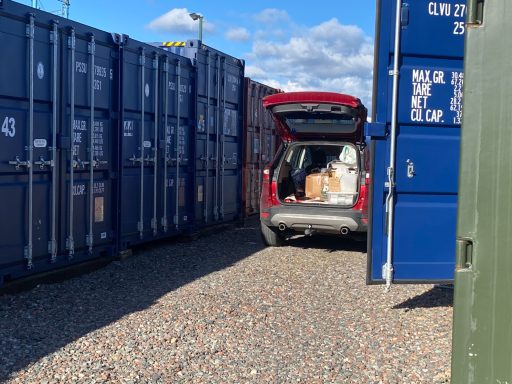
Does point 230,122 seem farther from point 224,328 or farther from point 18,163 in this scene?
point 224,328

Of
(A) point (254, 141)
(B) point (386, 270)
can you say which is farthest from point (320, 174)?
(B) point (386, 270)

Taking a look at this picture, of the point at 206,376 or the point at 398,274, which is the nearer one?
the point at 206,376

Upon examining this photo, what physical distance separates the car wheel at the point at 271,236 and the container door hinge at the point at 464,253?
7.89 m

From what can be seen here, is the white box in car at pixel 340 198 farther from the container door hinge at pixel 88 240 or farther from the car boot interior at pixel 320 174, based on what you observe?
the container door hinge at pixel 88 240

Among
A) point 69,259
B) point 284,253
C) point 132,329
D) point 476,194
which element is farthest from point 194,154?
point 476,194

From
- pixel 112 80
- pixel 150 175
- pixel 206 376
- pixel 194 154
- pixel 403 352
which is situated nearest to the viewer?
pixel 206 376

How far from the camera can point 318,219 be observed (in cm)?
912

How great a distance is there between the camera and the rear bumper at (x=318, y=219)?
29.3ft

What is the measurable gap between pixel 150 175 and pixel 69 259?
230 cm

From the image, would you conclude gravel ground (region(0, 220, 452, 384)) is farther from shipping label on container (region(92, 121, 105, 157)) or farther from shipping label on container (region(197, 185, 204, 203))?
shipping label on container (region(197, 185, 204, 203))

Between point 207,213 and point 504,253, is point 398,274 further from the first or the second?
point 207,213

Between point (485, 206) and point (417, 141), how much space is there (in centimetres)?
367

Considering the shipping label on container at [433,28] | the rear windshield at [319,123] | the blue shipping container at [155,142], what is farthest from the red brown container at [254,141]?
the shipping label on container at [433,28]

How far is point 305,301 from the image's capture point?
6.56 meters
